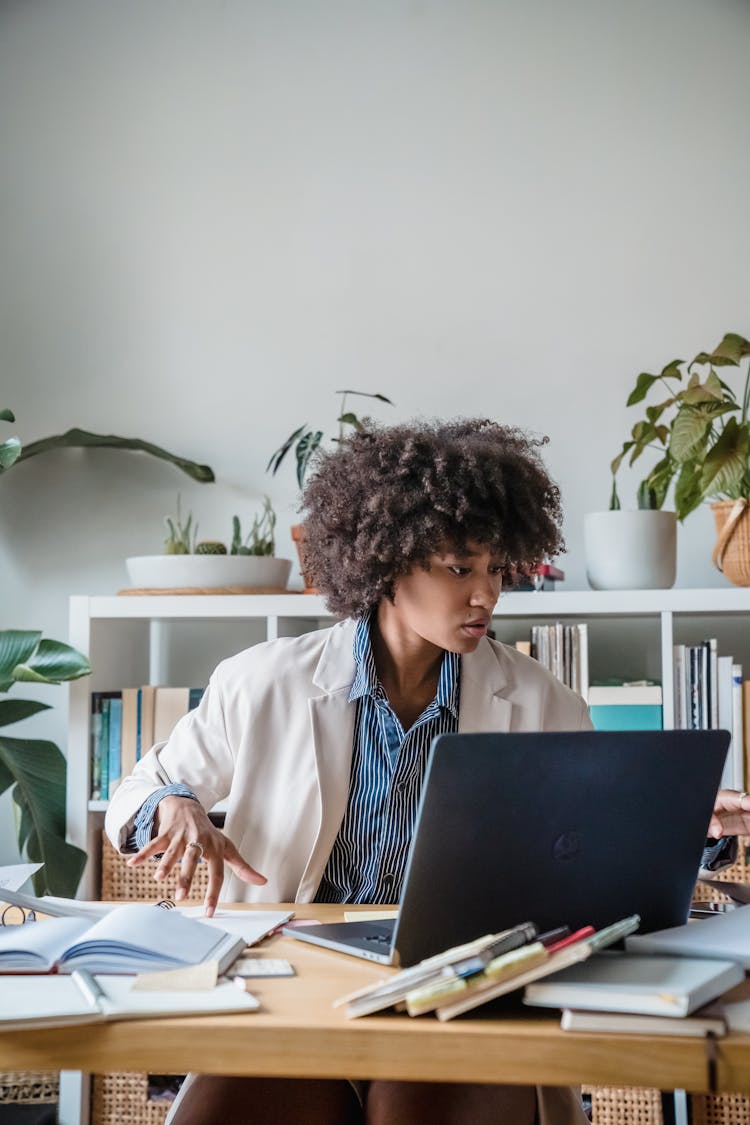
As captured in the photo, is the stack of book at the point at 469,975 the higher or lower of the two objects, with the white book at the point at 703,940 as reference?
higher

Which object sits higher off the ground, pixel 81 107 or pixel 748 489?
pixel 81 107

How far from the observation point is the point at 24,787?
2.46 meters

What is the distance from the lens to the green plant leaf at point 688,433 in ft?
7.47

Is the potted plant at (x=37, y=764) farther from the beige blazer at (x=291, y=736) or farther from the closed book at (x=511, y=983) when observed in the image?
the closed book at (x=511, y=983)

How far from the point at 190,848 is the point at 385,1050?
46cm

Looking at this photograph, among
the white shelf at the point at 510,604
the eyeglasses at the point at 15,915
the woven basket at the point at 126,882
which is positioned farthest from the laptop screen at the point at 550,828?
the woven basket at the point at 126,882

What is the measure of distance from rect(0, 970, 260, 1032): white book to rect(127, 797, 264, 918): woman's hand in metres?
0.25

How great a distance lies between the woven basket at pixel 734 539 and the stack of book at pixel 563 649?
333 mm

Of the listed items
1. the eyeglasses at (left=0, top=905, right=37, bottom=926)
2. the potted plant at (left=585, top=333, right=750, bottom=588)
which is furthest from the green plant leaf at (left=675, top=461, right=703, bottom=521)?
the eyeglasses at (left=0, top=905, right=37, bottom=926)

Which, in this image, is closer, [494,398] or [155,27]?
[494,398]

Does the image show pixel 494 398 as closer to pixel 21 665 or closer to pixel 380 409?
pixel 380 409

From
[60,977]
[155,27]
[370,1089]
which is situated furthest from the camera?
[155,27]

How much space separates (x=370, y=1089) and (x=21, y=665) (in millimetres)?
1382

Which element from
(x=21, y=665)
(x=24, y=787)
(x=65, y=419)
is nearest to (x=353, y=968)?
(x=21, y=665)
